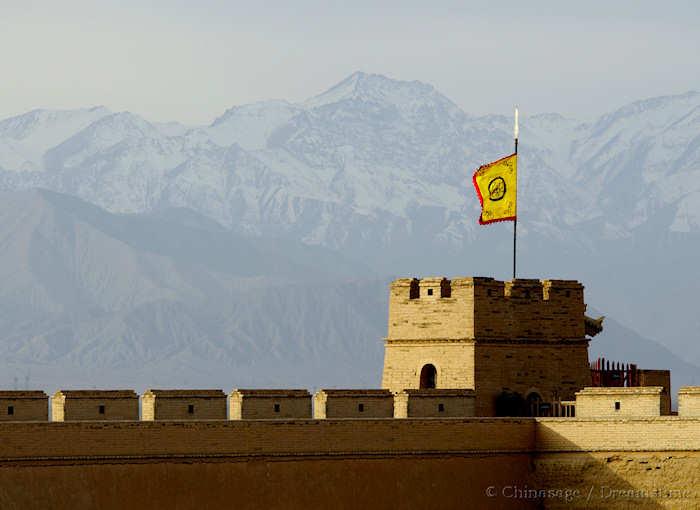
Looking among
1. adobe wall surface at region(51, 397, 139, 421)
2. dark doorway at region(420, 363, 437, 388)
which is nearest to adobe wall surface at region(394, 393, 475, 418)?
dark doorway at region(420, 363, 437, 388)

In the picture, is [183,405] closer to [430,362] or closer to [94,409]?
[94,409]

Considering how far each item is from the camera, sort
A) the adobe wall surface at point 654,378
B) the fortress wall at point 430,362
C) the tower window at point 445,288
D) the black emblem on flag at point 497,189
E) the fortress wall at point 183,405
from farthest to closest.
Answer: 1. the black emblem on flag at point 497,189
2. the adobe wall surface at point 654,378
3. the tower window at point 445,288
4. the fortress wall at point 430,362
5. the fortress wall at point 183,405

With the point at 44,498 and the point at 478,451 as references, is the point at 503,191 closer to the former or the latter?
the point at 478,451

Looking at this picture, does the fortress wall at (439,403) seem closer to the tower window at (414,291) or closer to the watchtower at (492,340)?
the watchtower at (492,340)

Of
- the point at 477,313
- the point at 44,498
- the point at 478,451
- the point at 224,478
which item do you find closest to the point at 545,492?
the point at 478,451

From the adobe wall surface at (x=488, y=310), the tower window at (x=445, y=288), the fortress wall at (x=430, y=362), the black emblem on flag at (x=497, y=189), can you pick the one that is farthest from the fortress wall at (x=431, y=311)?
the black emblem on flag at (x=497, y=189)

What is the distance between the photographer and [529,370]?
59.6 metres

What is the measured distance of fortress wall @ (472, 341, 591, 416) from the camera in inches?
2303

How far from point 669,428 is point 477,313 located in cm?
734

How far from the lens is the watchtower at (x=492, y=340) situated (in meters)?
58.6

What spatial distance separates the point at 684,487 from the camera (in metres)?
53.8

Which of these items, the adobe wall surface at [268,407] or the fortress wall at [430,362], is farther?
the fortress wall at [430,362]

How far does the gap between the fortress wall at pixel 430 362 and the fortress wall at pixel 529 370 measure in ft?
1.21

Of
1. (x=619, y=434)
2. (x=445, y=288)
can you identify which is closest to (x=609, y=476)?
(x=619, y=434)
